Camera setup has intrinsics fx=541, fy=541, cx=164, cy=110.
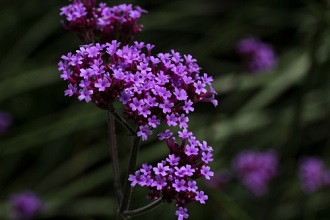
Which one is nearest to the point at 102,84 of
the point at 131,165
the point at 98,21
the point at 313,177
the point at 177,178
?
the point at 131,165

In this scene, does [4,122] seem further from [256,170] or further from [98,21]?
[98,21]

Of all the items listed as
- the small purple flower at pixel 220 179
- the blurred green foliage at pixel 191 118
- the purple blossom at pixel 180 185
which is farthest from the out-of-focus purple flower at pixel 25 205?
the purple blossom at pixel 180 185

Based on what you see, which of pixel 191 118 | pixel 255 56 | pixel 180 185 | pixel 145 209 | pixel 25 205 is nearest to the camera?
pixel 180 185

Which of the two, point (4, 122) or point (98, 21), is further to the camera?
point (4, 122)

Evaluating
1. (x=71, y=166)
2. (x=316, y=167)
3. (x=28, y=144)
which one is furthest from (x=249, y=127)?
(x=28, y=144)

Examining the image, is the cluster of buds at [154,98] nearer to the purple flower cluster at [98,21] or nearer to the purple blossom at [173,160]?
the purple blossom at [173,160]

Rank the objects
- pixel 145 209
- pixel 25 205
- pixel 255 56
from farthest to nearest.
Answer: pixel 255 56 → pixel 25 205 → pixel 145 209
